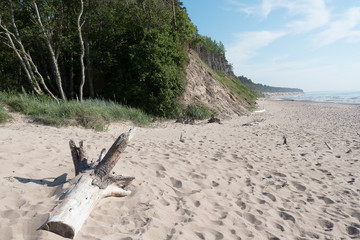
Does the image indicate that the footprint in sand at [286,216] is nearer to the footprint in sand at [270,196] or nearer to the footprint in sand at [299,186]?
the footprint in sand at [270,196]

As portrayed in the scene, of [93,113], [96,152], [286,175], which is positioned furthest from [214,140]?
[93,113]

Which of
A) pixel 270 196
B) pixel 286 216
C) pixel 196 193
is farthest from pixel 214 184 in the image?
pixel 286 216

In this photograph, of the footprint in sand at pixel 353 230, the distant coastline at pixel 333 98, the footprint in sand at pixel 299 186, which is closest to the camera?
the footprint in sand at pixel 353 230

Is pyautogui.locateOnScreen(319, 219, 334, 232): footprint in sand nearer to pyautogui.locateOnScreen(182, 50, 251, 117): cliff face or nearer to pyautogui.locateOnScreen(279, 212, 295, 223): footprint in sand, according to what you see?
pyautogui.locateOnScreen(279, 212, 295, 223): footprint in sand

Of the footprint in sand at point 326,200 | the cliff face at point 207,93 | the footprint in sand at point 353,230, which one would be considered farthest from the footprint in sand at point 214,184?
the cliff face at point 207,93

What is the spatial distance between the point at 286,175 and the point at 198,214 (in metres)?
2.66

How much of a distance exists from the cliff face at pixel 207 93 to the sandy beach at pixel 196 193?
29.0 ft

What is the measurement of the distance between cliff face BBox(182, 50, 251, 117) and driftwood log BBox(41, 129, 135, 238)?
10891 mm

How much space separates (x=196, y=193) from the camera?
153 inches

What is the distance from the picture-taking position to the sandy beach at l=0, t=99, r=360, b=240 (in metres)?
2.78

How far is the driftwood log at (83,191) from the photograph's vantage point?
235 centimetres

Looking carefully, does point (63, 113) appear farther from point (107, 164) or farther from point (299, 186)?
point (299, 186)

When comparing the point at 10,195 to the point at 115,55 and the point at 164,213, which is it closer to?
the point at 164,213

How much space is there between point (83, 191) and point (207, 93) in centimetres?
1464
